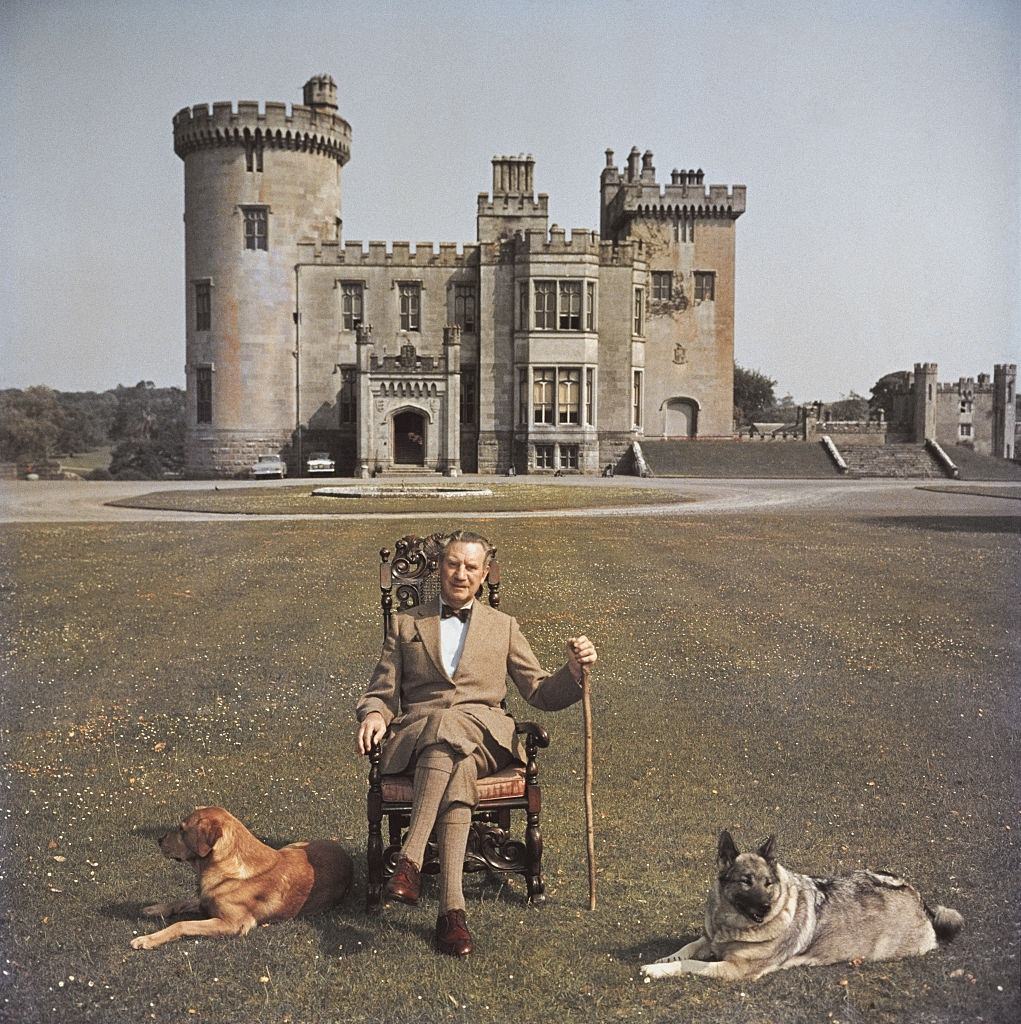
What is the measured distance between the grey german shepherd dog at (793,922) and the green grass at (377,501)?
39.3ft

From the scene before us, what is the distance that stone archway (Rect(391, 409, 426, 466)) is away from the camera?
38500mm

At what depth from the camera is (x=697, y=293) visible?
43.5 meters

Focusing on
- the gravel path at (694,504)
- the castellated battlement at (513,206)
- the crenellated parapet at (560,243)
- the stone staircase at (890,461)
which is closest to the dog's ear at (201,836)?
the gravel path at (694,504)

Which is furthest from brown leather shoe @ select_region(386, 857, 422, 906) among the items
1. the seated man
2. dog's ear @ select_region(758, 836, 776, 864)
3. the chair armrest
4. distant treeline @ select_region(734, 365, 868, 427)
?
distant treeline @ select_region(734, 365, 868, 427)

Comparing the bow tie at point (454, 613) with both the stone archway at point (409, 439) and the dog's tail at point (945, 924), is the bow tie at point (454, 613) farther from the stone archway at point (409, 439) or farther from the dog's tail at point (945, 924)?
the stone archway at point (409, 439)

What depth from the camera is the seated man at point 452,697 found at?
4.67 meters

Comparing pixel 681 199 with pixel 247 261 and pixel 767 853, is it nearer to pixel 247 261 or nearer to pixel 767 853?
pixel 247 261

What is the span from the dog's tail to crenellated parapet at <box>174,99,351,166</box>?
121 feet

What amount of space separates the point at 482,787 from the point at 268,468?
34.0 meters

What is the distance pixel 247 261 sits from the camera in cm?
3900

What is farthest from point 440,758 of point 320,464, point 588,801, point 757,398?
point 757,398

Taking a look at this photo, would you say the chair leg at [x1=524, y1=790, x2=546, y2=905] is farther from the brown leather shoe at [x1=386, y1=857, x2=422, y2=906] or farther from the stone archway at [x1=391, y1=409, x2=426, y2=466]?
the stone archway at [x1=391, y1=409, x2=426, y2=466]

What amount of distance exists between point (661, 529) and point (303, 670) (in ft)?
21.7

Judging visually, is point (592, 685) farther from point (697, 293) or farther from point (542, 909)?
point (697, 293)
